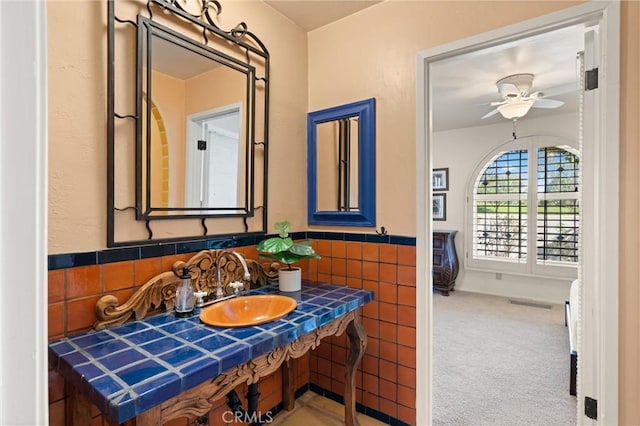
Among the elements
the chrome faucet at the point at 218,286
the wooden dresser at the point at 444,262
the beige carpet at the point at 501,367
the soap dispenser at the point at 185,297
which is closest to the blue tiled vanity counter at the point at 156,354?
the soap dispenser at the point at 185,297

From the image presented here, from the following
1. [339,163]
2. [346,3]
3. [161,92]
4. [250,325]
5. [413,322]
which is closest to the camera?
[250,325]

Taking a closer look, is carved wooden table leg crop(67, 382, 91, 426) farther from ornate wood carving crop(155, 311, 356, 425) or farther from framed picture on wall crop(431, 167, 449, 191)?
framed picture on wall crop(431, 167, 449, 191)

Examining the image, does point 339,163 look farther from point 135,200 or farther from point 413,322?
point 135,200

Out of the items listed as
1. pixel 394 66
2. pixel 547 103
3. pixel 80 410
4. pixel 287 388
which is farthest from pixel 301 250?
pixel 547 103

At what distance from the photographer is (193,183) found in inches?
63.0

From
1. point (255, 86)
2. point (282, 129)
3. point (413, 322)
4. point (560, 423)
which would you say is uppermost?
point (255, 86)

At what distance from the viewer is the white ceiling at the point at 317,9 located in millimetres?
1979

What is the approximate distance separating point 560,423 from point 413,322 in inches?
44.2

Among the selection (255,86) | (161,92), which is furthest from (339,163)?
(161,92)

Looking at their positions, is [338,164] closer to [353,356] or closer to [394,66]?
[394,66]

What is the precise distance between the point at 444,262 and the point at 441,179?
133cm

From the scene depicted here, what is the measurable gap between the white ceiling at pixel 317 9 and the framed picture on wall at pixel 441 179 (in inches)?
138

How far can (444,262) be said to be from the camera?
4703 mm
